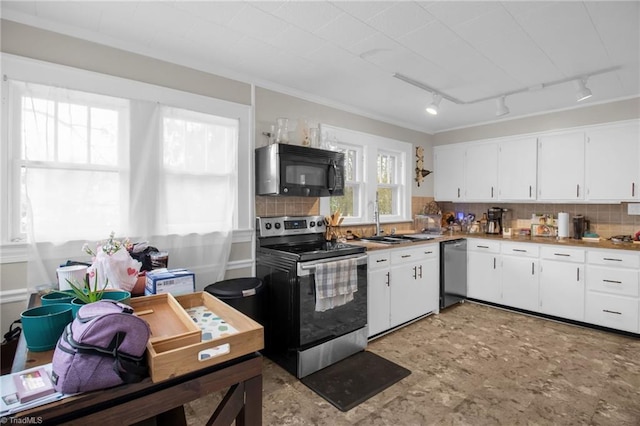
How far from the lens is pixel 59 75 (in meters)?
2.08

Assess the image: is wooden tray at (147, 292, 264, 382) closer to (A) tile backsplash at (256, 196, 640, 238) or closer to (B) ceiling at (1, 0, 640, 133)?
(B) ceiling at (1, 0, 640, 133)

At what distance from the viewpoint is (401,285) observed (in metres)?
3.42

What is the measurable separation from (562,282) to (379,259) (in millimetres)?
2140

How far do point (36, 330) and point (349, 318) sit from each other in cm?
219

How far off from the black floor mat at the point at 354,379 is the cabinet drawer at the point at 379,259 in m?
0.80

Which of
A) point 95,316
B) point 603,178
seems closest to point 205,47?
point 95,316

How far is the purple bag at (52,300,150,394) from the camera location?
2.68ft

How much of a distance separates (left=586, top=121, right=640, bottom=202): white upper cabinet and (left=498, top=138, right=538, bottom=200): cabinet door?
54cm

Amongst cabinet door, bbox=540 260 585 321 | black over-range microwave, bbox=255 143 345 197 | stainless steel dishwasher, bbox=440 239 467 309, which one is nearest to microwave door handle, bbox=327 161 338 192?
black over-range microwave, bbox=255 143 345 197

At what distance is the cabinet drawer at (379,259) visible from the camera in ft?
10.2

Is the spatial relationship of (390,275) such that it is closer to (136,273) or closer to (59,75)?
(136,273)

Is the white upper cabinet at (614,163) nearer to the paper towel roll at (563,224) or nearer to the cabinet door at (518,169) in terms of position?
the paper towel roll at (563,224)

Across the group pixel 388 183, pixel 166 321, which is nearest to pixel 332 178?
pixel 388 183

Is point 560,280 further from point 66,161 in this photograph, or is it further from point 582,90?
point 66,161
